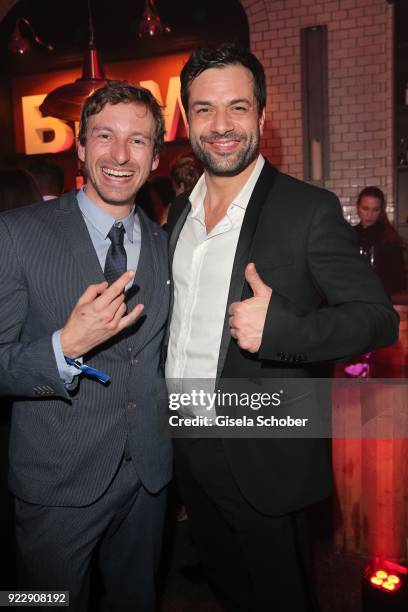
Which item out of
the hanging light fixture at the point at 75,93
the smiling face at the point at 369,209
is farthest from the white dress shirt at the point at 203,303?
the smiling face at the point at 369,209

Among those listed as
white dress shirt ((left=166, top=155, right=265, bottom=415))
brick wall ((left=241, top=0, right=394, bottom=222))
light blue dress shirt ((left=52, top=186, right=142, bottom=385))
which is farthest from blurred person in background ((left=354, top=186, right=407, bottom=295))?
light blue dress shirt ((left=52, top=186, right=142, bottom=385))

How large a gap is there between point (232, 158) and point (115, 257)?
20.9 inches

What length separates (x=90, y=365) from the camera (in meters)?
1.63

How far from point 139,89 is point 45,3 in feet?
18.7

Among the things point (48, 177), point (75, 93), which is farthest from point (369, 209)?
point (75, 93)

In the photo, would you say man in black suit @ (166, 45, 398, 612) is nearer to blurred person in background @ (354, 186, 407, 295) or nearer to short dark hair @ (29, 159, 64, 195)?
short dark hair @ (29, 159, 64, 195)

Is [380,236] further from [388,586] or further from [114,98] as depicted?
[114,98]

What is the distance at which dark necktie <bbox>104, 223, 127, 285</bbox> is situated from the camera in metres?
1.64

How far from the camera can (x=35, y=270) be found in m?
1.54

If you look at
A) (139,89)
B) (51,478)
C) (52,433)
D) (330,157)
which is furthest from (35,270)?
(330,157)

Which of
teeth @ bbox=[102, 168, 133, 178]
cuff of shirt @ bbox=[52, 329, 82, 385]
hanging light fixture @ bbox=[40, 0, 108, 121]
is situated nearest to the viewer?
cuff of shirt @ bbox=[52, 329, 82, 385]

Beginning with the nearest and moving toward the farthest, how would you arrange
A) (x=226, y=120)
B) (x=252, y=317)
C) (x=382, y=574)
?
(x=252, y=317), (x=226, y=120), (x=382, y=574)

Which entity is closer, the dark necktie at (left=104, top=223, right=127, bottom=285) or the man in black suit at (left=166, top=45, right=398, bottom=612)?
the man in black suit at (left=166, top=45, right=398, bottom=612)

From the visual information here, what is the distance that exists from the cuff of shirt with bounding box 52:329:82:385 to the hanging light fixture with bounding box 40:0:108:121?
181cm
